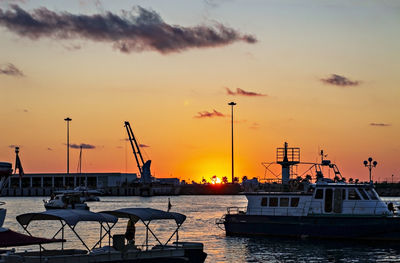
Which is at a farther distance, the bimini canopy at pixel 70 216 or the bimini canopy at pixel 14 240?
the bimini canopy at pixel 70 216

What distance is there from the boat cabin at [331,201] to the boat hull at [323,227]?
0.49 m

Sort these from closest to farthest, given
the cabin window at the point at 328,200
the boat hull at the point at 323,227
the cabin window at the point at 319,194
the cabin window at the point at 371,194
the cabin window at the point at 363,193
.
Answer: the boat hull at the point at 323,227 → the cabin window at the point at 363,193 → the cabin window at the point at 371,194 → the cabin window at the point at 328,200 → the cabin window at the point at 319,194

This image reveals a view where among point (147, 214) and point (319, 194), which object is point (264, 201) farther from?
point (147, 214)

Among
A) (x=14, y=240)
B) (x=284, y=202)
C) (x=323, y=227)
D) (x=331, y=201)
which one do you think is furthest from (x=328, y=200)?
(x=14, y=240)

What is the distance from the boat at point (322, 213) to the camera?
51.1 metres

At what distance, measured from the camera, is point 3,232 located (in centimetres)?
2903

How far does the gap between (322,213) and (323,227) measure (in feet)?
3.53

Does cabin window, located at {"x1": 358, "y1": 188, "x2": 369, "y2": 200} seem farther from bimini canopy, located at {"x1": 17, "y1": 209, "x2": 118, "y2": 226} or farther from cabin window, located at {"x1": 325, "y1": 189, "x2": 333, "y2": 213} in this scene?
bimini canopy, located at {"x1": 17, "y1": 209, "x2": 118, "y2": 226}

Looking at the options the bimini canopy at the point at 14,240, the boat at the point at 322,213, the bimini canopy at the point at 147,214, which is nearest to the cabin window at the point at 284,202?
the boat at the point at 322,213

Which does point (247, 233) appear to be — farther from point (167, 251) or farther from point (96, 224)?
point (96, 224)

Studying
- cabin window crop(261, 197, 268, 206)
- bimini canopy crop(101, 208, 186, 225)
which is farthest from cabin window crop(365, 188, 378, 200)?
bimini canopy crop(101, 208, 186, 225)

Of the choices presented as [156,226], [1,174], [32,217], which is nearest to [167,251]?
[32,217]

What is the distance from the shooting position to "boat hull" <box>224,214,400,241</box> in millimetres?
50875

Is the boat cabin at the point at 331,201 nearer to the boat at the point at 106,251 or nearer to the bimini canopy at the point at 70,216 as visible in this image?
the boat at the point at 106,251
